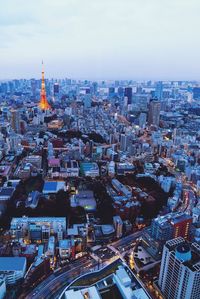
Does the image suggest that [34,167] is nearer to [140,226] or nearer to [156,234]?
[140,226]

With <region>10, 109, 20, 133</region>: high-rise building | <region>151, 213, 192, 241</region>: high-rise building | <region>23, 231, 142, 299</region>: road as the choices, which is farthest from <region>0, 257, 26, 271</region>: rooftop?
<region>10, 109, 20, 133</region>: high-rise building

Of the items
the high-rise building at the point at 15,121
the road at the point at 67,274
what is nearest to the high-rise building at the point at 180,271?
the road at the point at 67,274

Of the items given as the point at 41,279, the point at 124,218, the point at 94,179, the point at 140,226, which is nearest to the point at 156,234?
the point at 140,226

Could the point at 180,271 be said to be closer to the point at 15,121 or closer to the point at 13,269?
the point at 13,269

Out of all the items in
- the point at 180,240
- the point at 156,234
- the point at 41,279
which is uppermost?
the point at 180,240

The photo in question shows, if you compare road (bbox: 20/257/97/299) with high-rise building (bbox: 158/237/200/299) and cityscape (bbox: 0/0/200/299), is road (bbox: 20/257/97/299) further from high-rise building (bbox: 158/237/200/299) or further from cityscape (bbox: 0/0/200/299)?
high-rise building (bbox: 158/237/200/299)
